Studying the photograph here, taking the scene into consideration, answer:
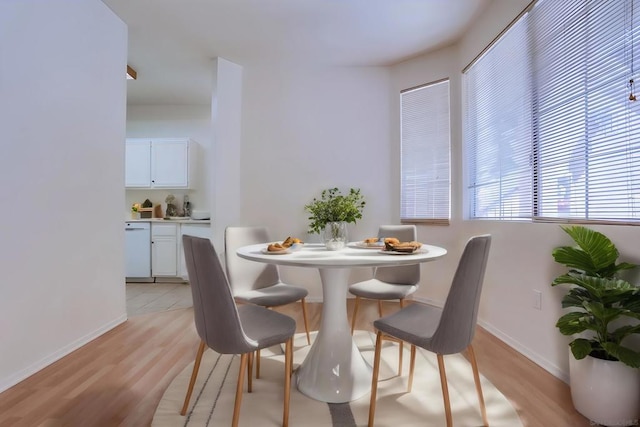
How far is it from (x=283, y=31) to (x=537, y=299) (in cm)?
294

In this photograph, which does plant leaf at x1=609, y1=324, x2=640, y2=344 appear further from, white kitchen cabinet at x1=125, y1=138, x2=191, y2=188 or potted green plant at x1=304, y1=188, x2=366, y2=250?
white kitchen cabinet at x1=125, y1=138, x2=191, y2=188

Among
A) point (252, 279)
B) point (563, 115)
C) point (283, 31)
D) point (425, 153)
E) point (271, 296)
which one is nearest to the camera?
point (563, 115)

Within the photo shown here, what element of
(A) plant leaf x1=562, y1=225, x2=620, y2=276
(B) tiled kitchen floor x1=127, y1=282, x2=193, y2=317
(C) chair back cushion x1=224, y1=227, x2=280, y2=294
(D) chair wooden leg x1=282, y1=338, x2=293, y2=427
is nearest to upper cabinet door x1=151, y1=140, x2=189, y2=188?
(B) tiled kitchen floor x1=127, y1=282, x2=193, y2=317

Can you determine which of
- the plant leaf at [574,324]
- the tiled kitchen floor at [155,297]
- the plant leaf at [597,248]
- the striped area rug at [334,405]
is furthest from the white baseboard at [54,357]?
the plant leaf at [597,248]

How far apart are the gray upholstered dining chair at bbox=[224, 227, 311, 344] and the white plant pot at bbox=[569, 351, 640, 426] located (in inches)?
59.4

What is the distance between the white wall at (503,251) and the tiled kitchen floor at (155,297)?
2639 millimetres

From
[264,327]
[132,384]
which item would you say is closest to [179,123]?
[132,384]

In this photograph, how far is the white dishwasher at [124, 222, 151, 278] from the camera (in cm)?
434

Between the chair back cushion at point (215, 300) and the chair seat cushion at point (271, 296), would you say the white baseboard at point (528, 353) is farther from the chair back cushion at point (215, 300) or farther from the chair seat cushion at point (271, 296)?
the chair back cushion at point (215, 300)

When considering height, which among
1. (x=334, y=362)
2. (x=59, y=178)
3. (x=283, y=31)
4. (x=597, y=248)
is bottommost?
(x=334, y=362)

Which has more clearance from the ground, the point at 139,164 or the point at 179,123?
the point at 179,123

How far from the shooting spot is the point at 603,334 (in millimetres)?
1438

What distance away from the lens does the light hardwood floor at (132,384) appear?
147cm

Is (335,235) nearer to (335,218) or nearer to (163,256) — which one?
(335,218)
